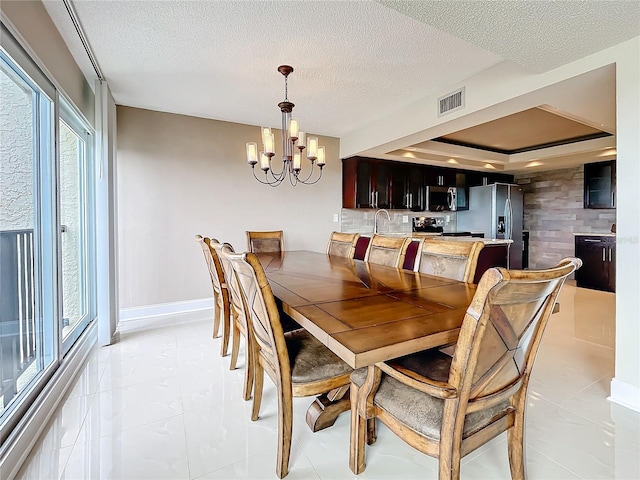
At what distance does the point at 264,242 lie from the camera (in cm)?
375

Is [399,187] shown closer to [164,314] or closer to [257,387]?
[164,314]

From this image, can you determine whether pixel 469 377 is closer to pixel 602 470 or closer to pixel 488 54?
pixel 602 470

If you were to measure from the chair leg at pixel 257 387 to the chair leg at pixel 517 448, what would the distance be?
1176mm

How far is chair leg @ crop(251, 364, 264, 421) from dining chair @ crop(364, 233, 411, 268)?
1.25 metres

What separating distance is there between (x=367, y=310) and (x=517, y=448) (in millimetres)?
799

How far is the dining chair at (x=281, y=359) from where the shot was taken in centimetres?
126

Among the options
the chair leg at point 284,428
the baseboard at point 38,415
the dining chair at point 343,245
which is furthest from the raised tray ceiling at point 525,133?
the baseboard at point 38,415

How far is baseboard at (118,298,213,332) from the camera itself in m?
3.43

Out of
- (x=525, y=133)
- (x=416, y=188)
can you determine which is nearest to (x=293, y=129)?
(x=416, y=188)

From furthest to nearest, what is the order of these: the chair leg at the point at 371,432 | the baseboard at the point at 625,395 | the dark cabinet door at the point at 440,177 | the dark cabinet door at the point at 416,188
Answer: the dark cabinet door at the point at 440,177, the dark cabinet door at the point at 416,188, the baseboard at the point at 625,395, the chair leg at the point at 371,432

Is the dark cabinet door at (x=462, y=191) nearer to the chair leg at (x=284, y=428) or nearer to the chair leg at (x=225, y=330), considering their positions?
the chair leg at (x=225, y=330)

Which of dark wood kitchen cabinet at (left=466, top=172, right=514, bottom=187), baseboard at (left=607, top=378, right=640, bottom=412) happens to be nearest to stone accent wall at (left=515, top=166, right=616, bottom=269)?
dark wood kitchen cabinet at (left=466, top=172, right=514, bottom=187)

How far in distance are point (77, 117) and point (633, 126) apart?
397cm

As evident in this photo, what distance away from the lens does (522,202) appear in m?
6.12
